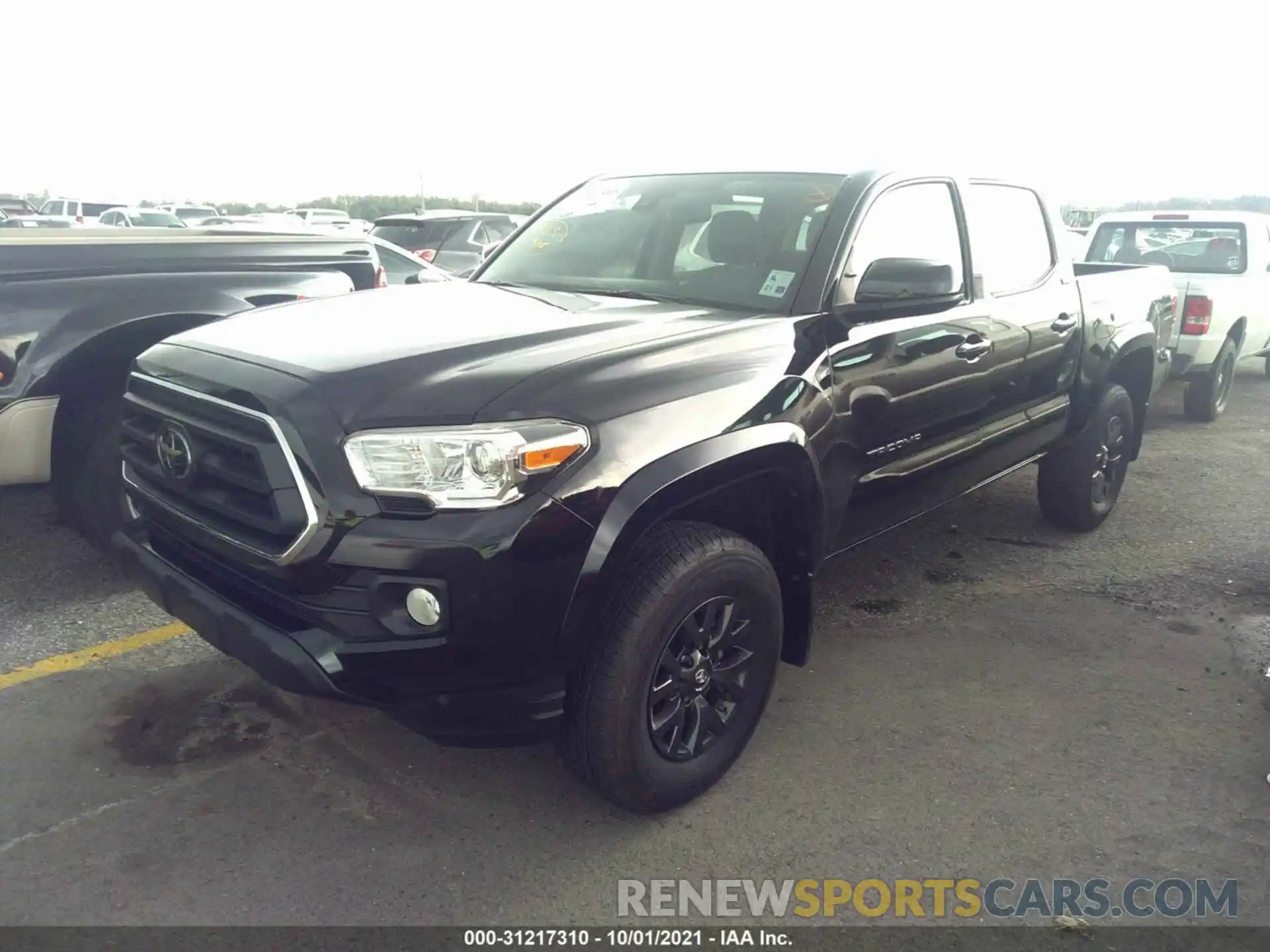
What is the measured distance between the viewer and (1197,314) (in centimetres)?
800

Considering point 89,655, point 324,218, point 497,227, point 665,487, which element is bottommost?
point 89,655

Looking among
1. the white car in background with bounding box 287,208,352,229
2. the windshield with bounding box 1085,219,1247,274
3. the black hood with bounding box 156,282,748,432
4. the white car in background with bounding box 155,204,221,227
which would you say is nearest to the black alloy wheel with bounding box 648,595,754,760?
the black hood with bounding box 156,282,748,432

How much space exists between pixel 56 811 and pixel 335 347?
5.01 feet

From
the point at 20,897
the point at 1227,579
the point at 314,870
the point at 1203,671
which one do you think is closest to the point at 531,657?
the point at 314,870

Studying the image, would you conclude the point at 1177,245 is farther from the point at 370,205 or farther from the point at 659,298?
the point at 370,205

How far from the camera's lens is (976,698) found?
3.61 metres

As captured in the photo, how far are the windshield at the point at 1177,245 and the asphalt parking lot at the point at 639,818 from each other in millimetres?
5397

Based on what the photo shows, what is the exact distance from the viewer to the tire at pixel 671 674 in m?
2.53

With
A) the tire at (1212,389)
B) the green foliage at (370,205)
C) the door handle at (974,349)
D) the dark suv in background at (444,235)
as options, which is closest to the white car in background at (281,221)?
the dark suv in background at (444,235)

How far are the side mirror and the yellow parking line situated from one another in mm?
2773

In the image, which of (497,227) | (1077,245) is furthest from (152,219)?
(1077,245)

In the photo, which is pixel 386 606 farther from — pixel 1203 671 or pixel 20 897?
pixel 1203 671

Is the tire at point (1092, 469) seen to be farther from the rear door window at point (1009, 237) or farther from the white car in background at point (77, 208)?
the white car in background at point (77, 208)

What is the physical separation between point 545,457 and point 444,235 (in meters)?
10.2
